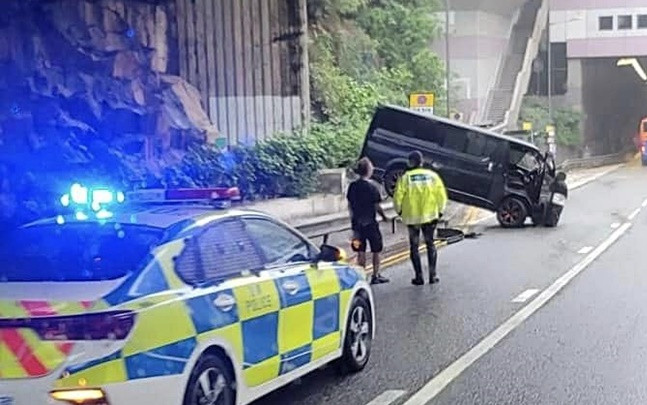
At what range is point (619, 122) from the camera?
87.1m

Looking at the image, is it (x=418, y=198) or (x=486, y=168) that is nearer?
(x=418, y=198)

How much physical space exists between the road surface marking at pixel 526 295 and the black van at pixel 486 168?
10820 mm

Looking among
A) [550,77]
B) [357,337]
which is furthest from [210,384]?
[550,77]

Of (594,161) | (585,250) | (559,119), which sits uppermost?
(559,119)

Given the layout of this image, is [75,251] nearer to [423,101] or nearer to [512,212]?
[512,212]

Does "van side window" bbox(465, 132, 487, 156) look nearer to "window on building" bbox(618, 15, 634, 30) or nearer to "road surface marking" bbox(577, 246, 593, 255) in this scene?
"road surface marking" bbox(577, 246, 593, 255)

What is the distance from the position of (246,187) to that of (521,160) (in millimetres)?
6746

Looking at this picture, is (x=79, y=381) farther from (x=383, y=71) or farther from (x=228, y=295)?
(x=383, y=71)

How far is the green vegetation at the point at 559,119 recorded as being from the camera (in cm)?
6819

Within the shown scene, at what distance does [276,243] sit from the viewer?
7.59 metres

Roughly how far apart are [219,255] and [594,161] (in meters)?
63.9

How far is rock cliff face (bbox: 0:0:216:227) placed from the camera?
17.9m

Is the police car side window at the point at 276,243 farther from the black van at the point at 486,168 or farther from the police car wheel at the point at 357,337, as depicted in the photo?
the black van at the point at 486,168

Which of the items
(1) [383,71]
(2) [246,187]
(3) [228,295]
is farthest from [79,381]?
(1) [383,71]
